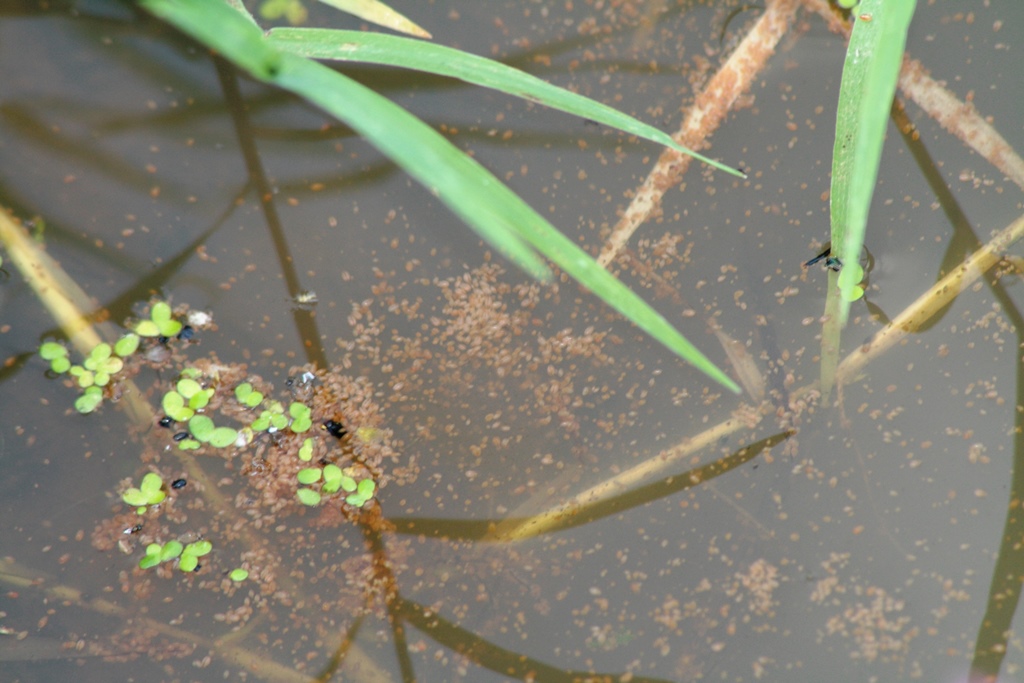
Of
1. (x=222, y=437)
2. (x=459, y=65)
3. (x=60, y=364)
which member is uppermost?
(x=459, y=65)

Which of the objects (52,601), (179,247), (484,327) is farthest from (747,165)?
(52,601)

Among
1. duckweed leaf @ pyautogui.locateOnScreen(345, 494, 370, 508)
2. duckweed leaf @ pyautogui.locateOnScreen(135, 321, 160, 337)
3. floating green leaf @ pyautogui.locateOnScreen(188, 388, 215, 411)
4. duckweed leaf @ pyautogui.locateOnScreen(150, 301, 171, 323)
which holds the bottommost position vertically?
duckweed leaf @ pyautogui.locateOnScreen(345, 494, 370, 508)

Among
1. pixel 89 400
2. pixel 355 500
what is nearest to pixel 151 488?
pixel 89 400

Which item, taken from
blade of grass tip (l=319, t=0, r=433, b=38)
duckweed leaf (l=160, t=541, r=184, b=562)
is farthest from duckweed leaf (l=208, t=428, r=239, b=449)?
blade of grass tip (l=319, t=0, r=433, b=38)

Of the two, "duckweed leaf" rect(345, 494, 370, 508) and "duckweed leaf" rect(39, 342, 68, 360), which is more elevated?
"duckweed leaf" rect(39, 342, 68, 360)

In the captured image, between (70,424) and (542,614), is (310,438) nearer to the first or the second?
(70,424)

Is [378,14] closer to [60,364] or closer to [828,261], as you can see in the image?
[60,364]

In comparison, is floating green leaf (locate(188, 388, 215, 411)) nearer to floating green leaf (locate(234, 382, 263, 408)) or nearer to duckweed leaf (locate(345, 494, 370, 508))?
floating green leaf (locate(234, 382, 263, 408))

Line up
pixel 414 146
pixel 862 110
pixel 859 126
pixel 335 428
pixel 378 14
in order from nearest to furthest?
pixel 414 146 < pixel 862 110 < pixel 859 126 < pixel 378 14 < pixel 335 428

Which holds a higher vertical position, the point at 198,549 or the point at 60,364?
the point at 60,364
